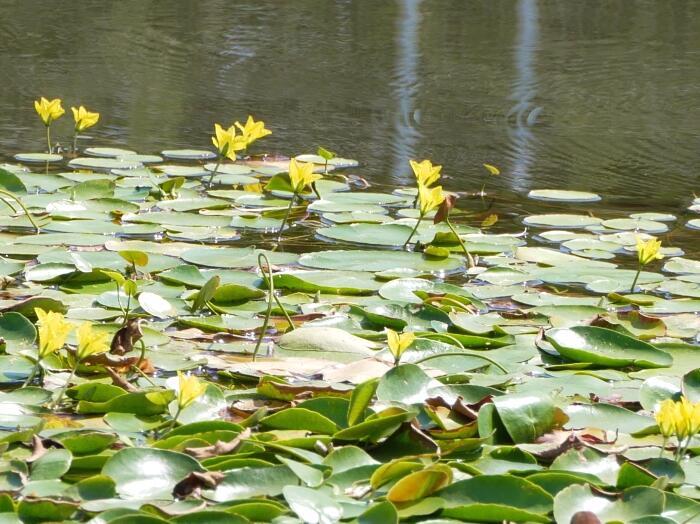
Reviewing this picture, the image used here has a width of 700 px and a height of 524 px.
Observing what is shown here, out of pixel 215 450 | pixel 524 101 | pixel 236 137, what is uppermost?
pixel 236 137

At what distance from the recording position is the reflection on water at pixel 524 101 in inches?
142

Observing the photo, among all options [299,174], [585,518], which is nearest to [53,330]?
[585,518]

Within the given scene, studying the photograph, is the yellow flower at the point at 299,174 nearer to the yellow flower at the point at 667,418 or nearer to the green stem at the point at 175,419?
the green stem at the point at 175,419

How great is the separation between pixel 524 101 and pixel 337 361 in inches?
119

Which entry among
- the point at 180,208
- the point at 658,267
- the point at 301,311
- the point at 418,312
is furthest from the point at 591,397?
the point at 180,208

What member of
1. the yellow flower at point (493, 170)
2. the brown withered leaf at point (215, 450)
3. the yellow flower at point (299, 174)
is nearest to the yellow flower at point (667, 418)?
the brown withered leaf at point (215, 450)

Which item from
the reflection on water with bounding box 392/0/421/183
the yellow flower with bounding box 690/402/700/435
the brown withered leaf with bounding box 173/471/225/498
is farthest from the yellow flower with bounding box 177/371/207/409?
the reflection on water with bounding box 392/0/421/183

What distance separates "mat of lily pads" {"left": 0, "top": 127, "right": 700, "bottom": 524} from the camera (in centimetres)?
136

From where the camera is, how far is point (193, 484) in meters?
1.35

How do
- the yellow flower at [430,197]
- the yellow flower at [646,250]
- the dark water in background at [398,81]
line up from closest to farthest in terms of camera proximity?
the yellow flower at [646,250] → the yellow flower at [430,197] → the dark water in background at [398,81]

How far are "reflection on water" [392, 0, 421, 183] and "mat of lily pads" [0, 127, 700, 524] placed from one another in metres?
0.77

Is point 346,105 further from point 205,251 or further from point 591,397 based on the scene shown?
point 591,397

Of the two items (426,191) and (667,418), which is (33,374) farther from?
(426,191)

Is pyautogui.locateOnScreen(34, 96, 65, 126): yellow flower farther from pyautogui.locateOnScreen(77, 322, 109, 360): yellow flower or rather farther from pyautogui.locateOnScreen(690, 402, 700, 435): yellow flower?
pyautogui.locateOnScreen(690, 402, 700, 435): yellow flower
